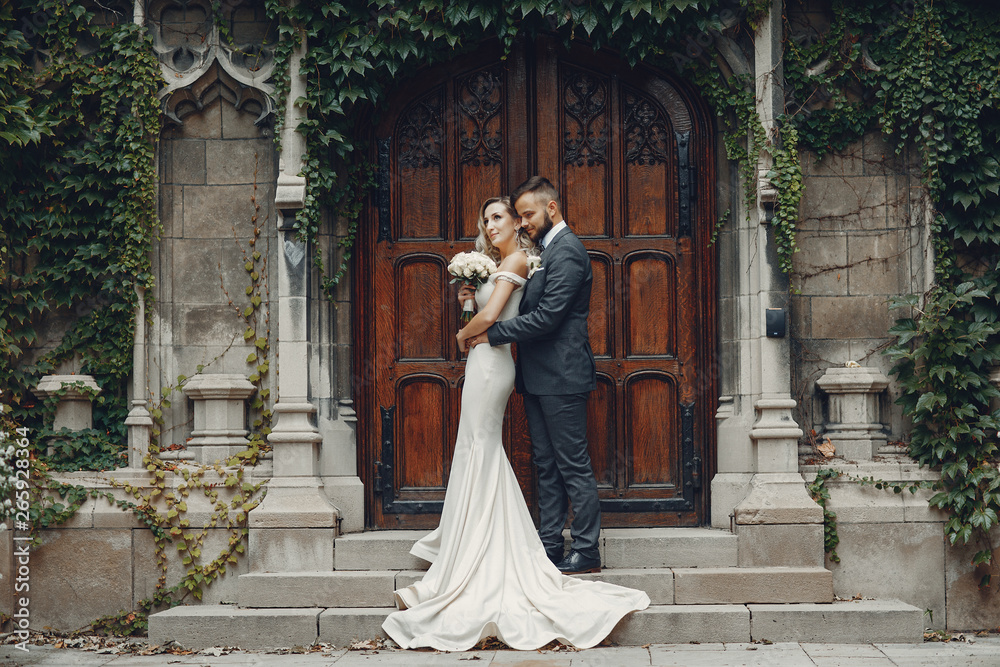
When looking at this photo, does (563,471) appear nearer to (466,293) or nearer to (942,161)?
(466,293)

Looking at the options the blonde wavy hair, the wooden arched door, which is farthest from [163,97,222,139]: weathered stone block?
the blonde wavy hair

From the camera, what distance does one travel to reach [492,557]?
5.65 metres

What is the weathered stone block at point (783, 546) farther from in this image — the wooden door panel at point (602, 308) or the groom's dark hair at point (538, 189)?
the groom's dark hair at point (538, 189)

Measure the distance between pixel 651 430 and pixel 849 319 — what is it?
1568 millimetres

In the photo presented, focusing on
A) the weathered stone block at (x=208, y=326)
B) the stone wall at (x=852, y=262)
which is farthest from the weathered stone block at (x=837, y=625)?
the weathered stone block at (x=208, y=326)

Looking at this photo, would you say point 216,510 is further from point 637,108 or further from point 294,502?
point 637,108

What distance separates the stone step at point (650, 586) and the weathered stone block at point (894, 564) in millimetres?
490

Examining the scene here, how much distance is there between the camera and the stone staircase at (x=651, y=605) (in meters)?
5.61

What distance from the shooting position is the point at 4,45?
6695mm

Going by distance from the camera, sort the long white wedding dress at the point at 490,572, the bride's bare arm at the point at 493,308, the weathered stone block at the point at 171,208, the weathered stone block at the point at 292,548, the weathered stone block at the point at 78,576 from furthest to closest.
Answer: the weathered stone block at the point at 171,208 < the weathered stone block at the point at 78,576 < the weathered stone block at the point at 292,548 < the bride's bare arm at the point at 493,308 < the long white wedding dress at the point at 490,572

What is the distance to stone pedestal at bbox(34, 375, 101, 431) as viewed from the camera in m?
6.72

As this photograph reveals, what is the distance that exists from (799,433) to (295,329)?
3392 mm

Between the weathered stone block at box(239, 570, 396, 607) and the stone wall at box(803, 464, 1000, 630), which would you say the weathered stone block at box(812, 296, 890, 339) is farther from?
the weathered stone block at box(239, 570, 396, 607)

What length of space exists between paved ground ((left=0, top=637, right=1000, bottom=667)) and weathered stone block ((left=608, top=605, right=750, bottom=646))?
0.07 m
